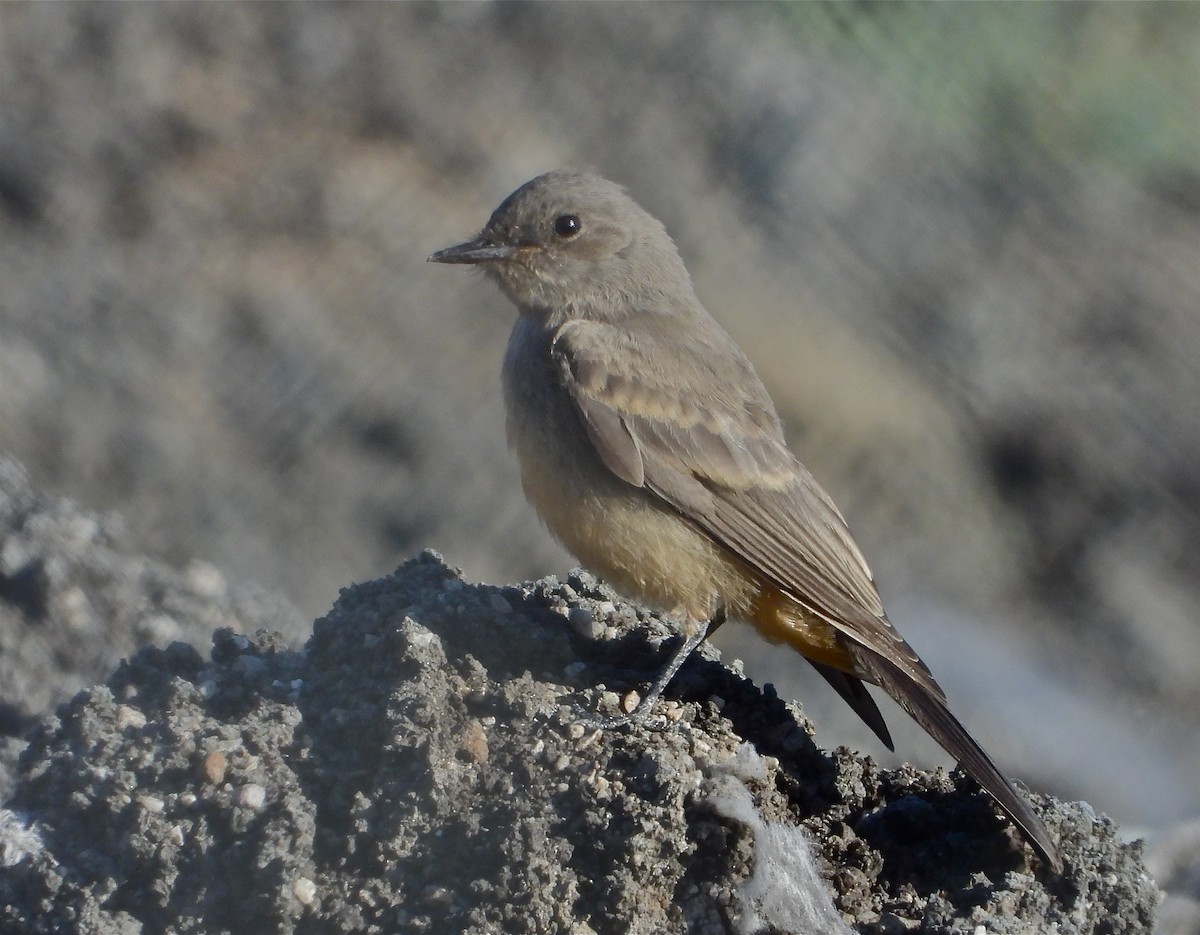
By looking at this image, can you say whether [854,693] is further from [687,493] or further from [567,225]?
[567,225]

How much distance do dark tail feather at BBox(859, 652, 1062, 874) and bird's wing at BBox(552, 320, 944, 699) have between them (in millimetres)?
45

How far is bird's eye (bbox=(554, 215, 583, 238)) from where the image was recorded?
5277 millimetres

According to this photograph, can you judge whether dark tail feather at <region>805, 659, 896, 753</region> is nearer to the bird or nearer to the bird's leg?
the bird

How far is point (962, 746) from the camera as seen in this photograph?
4.07m

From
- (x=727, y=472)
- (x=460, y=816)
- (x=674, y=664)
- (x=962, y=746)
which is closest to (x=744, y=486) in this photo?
(x=727, y=472)

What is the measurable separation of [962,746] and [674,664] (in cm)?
68

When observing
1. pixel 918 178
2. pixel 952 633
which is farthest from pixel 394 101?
pixel 952 633

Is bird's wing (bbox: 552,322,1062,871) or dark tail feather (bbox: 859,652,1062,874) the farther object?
bird's wing (bbox: 552,322,1062,871)

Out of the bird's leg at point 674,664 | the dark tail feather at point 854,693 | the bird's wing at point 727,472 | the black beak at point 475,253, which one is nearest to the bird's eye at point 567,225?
the black beak at point 475,253

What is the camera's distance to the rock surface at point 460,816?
10.9 feet

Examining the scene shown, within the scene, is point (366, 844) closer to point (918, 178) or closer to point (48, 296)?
point (48, 296)

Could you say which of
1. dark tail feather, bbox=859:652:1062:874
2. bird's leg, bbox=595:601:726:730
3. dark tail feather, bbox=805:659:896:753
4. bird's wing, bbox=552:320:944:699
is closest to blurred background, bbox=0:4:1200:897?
bird's wing, bbox=552:320:944:699

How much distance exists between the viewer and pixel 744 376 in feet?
16.8

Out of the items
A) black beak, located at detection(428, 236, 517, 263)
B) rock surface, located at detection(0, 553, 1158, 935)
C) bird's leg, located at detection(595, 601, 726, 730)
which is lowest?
rock surface, located at detection(0, 553, 1158, 935)
